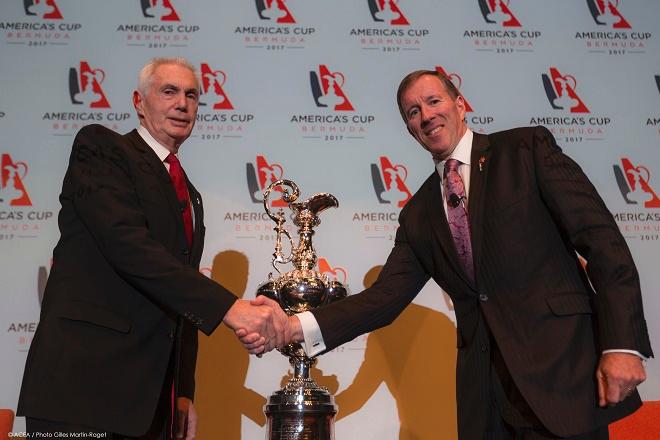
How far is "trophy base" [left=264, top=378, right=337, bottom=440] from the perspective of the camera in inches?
110

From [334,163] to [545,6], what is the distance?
1617 millimetres

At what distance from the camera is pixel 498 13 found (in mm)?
4164

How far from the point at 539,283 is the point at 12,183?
2.93m

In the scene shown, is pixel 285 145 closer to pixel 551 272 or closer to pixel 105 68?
pixel 105 68

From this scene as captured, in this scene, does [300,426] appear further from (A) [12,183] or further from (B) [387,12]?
(B) [387,12]

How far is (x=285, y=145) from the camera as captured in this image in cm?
391

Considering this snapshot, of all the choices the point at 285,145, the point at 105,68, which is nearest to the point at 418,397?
the point at 285,145

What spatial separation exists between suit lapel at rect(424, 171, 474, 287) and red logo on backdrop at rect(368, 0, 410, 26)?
1.85m

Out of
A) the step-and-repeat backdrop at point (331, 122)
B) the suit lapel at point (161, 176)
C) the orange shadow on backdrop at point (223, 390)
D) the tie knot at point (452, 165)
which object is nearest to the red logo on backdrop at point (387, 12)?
the step-and-repeat backdrop at point (331, 122)

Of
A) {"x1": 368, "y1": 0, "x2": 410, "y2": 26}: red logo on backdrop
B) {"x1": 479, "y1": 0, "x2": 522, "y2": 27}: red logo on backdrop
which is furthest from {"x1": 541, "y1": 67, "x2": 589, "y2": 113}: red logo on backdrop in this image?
{"x1": 368, "y1": 0, "x2": 410, "y2": 26}: red logo on backdrop

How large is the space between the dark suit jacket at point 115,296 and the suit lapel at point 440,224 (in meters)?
0.72

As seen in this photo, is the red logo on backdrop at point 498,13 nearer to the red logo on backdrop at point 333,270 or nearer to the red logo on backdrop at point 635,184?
the red logo on backdrop at point 635,184

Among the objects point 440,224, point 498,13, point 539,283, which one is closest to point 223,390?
point 440,224

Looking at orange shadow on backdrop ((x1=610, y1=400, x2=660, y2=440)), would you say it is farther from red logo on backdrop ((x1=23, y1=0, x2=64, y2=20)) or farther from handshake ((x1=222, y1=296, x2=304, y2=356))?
red logo on backdrop ((x1=23, y1=0, x2=64, y2=20))
